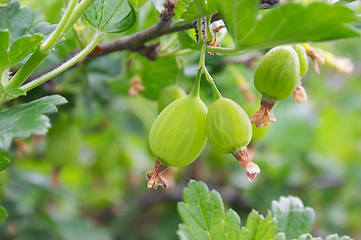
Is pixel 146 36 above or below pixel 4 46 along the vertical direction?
below

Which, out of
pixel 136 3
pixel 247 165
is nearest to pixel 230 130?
pixel 247 165

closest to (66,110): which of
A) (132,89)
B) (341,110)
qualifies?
(132,89)

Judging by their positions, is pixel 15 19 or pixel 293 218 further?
pixel 293 218

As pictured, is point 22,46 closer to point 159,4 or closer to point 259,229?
point 159,4

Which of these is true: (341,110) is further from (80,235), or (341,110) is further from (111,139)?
(80,235)

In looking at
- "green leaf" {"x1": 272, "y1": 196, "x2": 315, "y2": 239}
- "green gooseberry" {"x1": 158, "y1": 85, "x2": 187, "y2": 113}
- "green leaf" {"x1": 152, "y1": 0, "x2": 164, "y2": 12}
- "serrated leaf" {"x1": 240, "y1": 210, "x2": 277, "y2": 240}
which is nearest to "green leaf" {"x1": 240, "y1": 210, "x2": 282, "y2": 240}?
"serrated leaf" {"x1": 240, "y1": 210, "x2": 277, "y2": 240}

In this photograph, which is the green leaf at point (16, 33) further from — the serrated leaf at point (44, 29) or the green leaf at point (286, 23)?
the green leaf at point (286, 23)

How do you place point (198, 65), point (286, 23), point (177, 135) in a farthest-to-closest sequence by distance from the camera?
point (198, 65) < point (177, 135) < point (286, 23)
